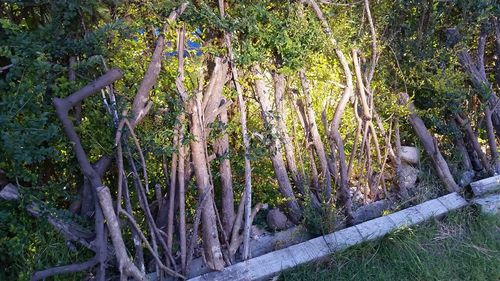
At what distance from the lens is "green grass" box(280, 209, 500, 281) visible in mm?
3809

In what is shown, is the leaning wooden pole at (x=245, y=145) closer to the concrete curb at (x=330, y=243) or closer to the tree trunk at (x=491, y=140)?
the concrete curb at (x=330, y=243)

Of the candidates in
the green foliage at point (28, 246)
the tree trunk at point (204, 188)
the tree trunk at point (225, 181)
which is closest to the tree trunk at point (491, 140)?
the tree trunk at point (225, 181)

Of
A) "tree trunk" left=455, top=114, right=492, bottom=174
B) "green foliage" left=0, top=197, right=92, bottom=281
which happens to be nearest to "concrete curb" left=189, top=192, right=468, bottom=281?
"tree trunk" left=455, top=114, right=492, bottom=174

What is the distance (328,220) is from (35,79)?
2.44 meters

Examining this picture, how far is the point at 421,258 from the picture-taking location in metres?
3.98

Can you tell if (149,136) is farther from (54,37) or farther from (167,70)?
(54,37)

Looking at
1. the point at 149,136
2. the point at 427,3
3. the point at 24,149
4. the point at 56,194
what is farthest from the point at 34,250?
the point at 427,3

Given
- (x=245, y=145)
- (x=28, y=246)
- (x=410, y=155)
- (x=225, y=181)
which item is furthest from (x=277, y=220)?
(x=28, y=246)

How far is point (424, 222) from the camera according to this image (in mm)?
4332

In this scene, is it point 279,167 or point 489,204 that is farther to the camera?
point 489,204

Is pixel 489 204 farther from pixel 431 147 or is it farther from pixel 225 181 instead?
pixel 225 181

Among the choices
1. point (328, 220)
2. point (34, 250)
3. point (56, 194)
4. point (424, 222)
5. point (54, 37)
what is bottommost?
point (424, 222)

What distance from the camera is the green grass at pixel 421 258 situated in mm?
3809

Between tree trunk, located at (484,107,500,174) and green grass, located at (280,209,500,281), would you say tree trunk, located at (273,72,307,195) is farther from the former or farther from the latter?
tree trunk, located at (484,107,500,174)
